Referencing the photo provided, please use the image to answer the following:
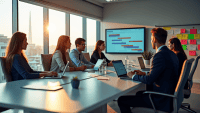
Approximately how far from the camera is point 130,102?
179 cm

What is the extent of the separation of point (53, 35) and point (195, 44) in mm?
4192

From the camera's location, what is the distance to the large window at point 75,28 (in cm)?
563

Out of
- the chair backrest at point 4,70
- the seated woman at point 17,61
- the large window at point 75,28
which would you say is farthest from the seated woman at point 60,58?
the large window at point 75,28

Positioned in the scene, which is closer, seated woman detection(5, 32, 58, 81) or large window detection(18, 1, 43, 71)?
seated woman detection(5, 32, 58, 81)

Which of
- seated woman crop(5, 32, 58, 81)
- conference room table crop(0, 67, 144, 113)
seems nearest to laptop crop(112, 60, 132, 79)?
conference room table crop(0, 67, 144, 113)

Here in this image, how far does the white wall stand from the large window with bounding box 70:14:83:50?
1.11 m

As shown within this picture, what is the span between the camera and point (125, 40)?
642 centimetres

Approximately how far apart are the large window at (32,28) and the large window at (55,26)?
31cm

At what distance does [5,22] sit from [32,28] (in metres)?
0.70

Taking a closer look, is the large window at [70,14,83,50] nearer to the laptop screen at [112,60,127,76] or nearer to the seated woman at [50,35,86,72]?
the seated woman at [50,35,86,72]

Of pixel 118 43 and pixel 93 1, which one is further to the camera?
pixel 118 43

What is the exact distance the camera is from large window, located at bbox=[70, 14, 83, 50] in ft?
18.5

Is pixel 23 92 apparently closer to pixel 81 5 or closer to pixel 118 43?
pixel 81 5

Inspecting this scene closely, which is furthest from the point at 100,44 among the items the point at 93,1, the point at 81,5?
the point at 93,1
